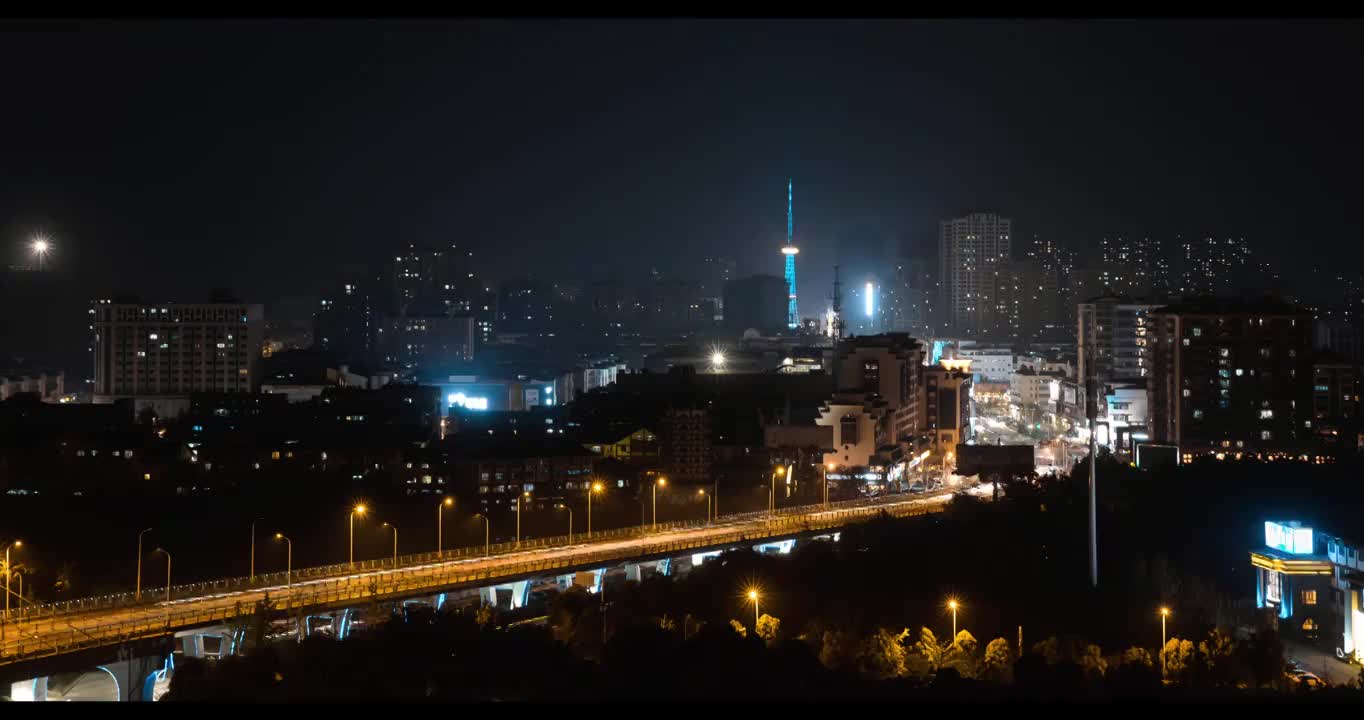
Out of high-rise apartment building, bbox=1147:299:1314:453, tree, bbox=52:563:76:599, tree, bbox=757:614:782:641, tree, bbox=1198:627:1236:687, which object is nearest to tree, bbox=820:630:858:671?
tree, bbox=757:614:782:641

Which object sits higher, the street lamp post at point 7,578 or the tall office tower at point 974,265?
the tall office tower at point 974,265

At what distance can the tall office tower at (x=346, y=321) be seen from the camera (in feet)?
81.8

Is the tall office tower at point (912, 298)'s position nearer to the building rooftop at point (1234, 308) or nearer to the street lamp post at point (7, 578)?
the building rooftop at point (1234, 308)

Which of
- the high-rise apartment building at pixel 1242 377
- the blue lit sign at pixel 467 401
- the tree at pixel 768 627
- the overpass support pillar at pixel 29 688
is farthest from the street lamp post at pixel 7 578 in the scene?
the high-rise apartment building at pixel 1242 377

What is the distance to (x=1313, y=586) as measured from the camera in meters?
7.12

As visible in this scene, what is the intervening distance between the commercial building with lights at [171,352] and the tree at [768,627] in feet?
39.0

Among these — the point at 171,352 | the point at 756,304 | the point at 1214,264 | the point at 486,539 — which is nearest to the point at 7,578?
the point at 486,539

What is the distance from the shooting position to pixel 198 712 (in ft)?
2.38

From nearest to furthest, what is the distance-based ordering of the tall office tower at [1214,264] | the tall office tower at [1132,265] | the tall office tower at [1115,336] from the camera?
the tall office tower at [1115,336], the tall office tower at [1214,264], the tall office tower at [1132,265]

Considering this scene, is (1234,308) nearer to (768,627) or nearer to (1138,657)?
(1138,657)

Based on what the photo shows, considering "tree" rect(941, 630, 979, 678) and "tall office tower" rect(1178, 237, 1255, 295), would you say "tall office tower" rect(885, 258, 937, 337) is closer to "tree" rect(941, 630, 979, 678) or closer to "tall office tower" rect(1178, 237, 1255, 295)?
"tall office tower" rect(1178, 237, 1255, 295)

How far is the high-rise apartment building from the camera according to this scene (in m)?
12.4

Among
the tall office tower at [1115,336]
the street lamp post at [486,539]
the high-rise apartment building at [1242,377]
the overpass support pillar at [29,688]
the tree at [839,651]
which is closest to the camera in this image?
the overpass support pillar at [29,688]

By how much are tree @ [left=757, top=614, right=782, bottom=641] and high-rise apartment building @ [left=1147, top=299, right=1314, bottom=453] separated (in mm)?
7058
